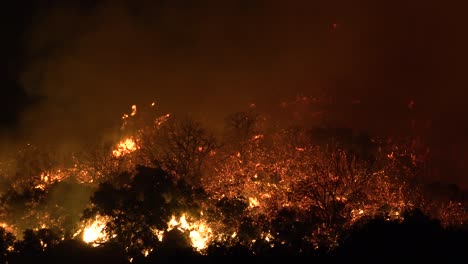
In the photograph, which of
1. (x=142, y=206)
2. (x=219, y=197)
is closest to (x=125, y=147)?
(x=219, y=197)

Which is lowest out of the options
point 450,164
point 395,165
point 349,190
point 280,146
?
point 349,190

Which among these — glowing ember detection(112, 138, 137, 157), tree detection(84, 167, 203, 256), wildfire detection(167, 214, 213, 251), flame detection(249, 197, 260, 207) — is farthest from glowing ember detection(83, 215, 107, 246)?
glowing ember detection(112, 138, 137, 157)

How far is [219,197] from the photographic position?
920 inches

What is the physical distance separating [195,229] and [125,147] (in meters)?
14.9

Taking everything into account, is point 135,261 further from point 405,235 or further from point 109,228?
point 405,235

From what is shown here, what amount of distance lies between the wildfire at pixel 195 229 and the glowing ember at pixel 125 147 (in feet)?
41.5

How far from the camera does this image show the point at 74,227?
80.2ft

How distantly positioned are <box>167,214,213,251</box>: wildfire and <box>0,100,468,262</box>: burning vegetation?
0.05 metres

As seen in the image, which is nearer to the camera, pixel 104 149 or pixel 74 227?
pixel 74 227

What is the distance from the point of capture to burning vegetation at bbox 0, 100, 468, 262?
20641mm

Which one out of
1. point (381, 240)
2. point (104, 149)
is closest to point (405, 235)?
point (381, 240)

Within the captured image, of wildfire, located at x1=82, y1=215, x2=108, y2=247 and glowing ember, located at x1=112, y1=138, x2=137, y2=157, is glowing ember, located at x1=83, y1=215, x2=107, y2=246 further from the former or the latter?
glowing ember, located at x1=112, y1=138, x2=137, y2=157

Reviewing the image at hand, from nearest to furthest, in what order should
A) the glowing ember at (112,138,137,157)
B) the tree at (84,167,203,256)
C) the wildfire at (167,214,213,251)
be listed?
the tree at (84,167,203,256) → the wildfire at (167,214,213,251) → the glowing ember at (112,138,137,157)

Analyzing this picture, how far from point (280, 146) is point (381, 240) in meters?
12.3
